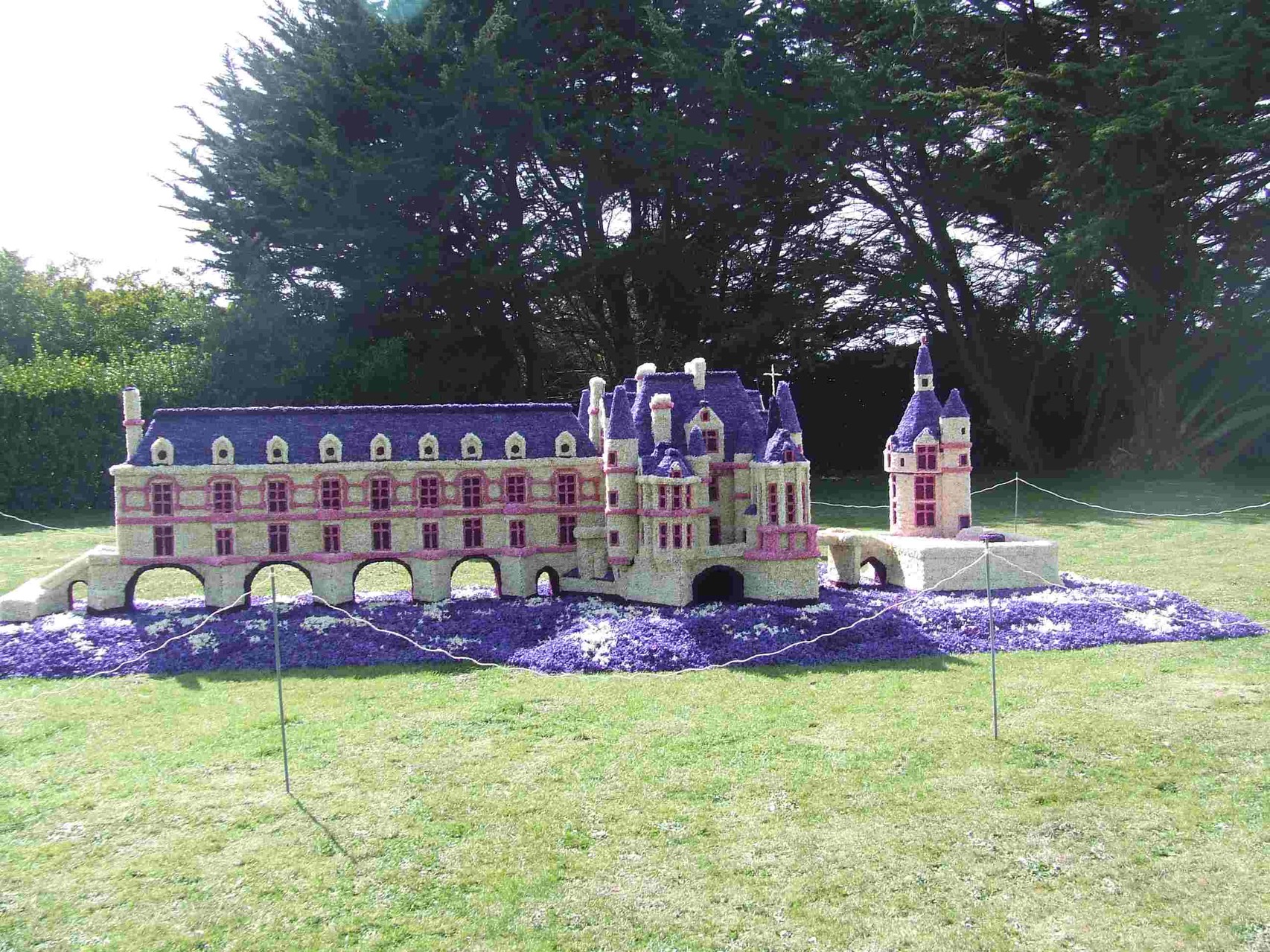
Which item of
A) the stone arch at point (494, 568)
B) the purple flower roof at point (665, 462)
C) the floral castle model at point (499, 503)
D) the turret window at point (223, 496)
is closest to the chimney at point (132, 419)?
the floral castle model at point (499, 503)

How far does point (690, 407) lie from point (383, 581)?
10.7 meters

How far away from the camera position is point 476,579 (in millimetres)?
26250

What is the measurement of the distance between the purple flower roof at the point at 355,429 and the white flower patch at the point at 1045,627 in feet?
34.1

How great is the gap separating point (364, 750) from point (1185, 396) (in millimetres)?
44990

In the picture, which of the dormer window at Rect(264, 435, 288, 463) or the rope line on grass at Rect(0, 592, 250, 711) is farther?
the dormer window at Rect(264, 435, 288, 463)

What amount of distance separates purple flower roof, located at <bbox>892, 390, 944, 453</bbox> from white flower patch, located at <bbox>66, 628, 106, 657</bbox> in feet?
61.7

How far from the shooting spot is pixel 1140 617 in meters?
19.3

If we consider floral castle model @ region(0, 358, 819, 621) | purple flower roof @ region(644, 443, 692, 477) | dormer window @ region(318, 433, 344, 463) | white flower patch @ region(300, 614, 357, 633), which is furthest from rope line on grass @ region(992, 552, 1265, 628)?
dormer window @ region(318, 433, 344, 463)

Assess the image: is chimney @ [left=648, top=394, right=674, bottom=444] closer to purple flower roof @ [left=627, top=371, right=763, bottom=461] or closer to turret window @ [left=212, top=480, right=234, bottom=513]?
purple flower roof @ [left=627, top=371, right=763, bottom=461]

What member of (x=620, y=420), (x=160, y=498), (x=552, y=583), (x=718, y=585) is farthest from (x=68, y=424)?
(x=718, y=585)

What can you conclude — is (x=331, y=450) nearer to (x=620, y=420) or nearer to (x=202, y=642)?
(x=202, y=642)

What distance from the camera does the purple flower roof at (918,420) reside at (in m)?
23.6

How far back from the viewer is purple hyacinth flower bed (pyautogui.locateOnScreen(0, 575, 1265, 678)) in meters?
17.5

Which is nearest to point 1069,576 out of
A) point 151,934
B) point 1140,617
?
point 1140,617
